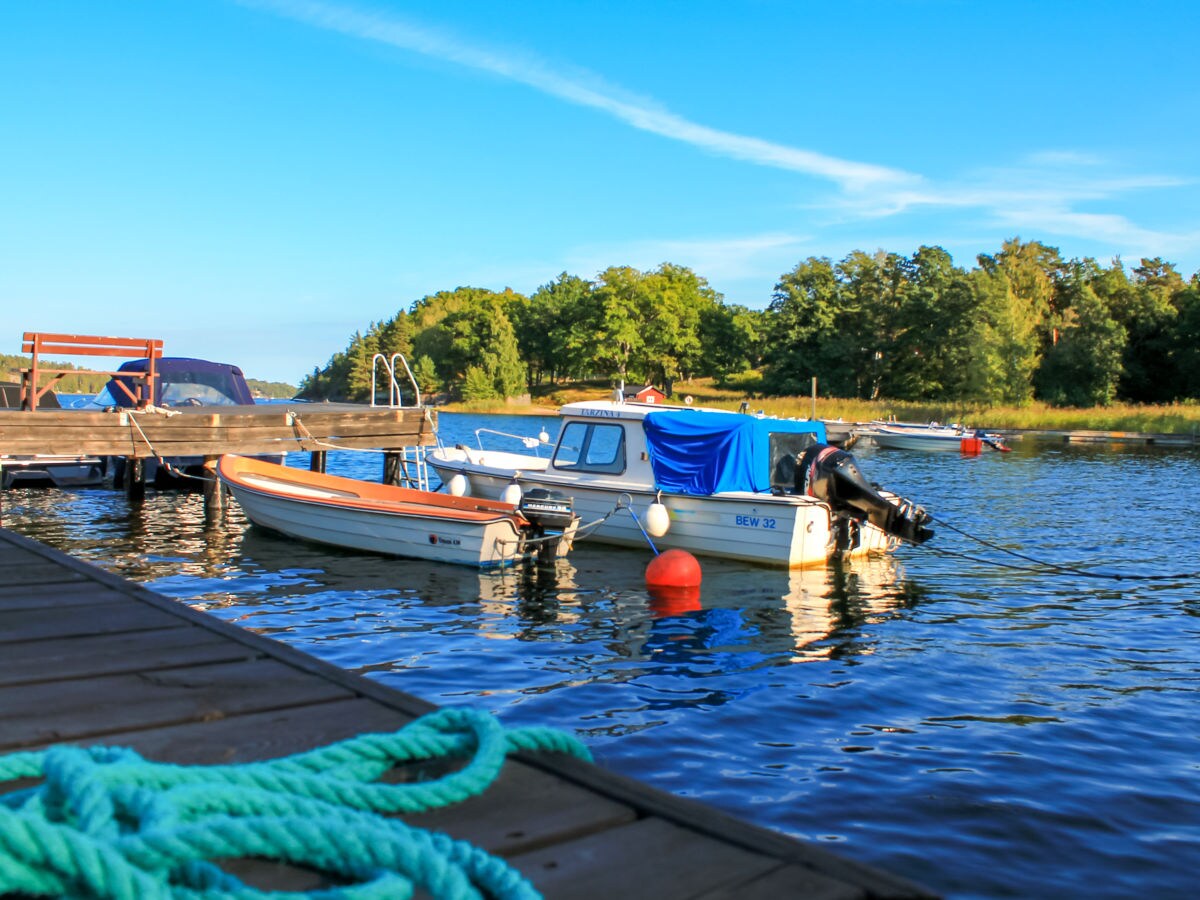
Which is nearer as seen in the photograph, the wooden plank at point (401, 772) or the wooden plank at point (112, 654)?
the wooden plank at point (401, 772)

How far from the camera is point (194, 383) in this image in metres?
22.5

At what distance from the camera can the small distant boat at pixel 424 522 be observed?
1359cm

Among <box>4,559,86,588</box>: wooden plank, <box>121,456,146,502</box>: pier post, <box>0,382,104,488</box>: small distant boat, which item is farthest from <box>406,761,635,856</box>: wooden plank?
<box>0,382,104,488</box>: small distant boat

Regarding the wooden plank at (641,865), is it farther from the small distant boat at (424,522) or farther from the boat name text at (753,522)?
the boat name text at (753,522)

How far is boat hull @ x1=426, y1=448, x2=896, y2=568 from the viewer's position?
13930 millimetres

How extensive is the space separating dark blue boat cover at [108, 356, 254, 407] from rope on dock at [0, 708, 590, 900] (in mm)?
20625

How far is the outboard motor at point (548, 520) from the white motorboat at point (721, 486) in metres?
1.24

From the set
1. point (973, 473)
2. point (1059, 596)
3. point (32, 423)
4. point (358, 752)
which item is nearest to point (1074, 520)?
point (1059, 596)

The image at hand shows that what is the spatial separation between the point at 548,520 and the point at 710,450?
2.68 metres

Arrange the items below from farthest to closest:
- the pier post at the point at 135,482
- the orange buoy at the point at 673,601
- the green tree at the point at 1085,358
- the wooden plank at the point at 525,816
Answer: the green tree at the point at 1085,358, the pier post at the point at 135,482, the orange buoy at the point at 673,601, the wooden plank at the point at 525,816

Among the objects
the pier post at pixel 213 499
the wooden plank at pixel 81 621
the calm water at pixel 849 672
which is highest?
the wooden plank at pixel 81 621

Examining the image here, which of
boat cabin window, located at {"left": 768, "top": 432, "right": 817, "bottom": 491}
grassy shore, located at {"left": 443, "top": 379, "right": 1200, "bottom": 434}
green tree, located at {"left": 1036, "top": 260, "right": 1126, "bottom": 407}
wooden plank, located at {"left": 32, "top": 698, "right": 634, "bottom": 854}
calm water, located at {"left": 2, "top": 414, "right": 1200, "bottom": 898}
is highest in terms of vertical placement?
green tree, located at {"left": 1036, "top": 260, "right": 1126, "bottom": 407}

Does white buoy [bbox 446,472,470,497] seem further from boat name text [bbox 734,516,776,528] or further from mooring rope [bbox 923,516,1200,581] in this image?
mooring rope [bbox 923,516,1200,581]

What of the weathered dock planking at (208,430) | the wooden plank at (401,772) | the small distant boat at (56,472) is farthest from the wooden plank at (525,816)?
the small distant boat at (56,472)
